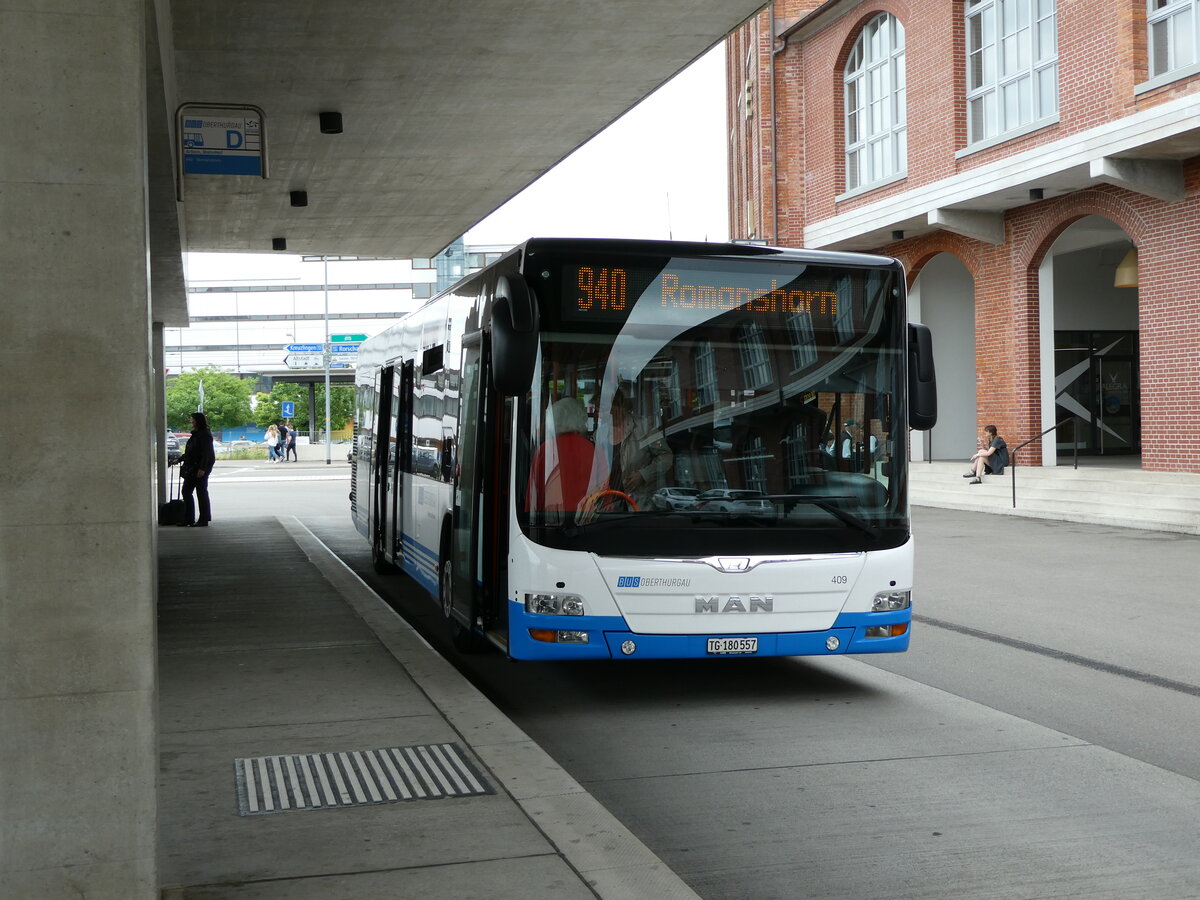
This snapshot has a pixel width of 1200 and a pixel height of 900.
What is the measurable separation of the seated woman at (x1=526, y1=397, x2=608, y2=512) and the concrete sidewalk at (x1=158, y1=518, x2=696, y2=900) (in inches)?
49.6

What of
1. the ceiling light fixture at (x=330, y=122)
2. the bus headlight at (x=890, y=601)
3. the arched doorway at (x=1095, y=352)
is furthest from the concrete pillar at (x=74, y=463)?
the arched doorway at (x=1095, y=352)

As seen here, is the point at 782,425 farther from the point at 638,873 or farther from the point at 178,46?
the point at 178,46

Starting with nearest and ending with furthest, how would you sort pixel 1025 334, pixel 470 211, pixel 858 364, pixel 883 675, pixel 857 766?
1. pixel 857 766
2. pixel 858 364
3. pixel 883 675
4. pixel 470 211
5. pixel 1025 334

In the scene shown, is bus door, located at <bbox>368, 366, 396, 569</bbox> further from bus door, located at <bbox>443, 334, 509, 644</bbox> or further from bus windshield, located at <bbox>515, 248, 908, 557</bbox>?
bus windshield, located at <bbox>515, 248, 908, 557</bbox>

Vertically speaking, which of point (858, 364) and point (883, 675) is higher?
point (858, 364)

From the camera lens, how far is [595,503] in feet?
25.6

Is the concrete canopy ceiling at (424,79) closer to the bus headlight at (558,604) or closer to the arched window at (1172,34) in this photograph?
the bus headlight at (558,604)

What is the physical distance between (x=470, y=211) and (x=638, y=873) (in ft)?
52.9

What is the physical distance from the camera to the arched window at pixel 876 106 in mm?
30500

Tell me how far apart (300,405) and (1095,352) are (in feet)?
249

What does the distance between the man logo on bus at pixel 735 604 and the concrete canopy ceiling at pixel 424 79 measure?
17.4ft

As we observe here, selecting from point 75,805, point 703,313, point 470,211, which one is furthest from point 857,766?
point 470,211

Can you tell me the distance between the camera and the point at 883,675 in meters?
9.16

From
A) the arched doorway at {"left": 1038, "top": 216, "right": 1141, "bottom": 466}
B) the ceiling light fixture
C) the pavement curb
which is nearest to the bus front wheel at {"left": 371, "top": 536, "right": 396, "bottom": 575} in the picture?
the ceiling light fixture
